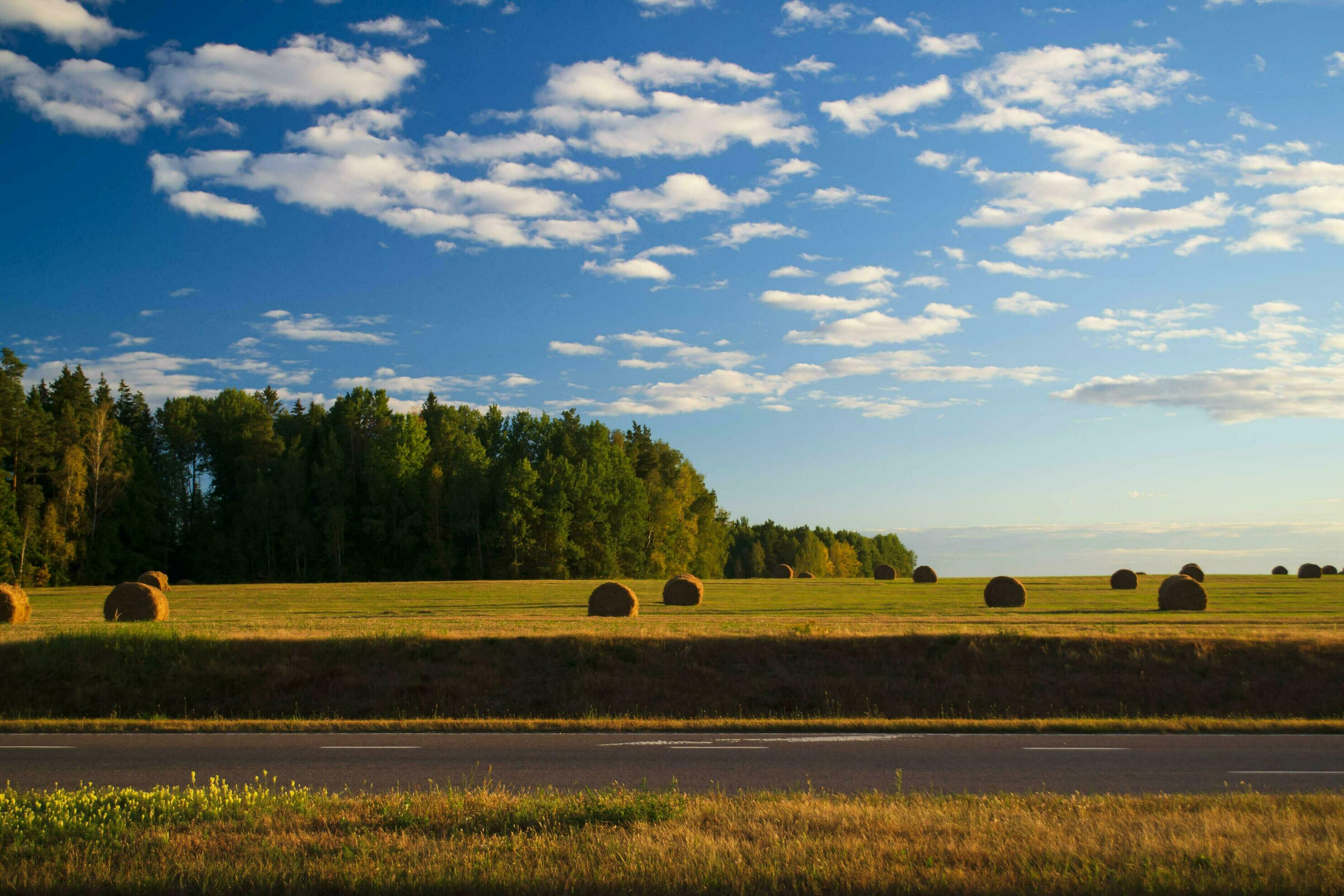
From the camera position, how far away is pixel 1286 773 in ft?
37.2

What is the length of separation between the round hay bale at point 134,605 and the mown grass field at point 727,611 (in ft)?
3.62

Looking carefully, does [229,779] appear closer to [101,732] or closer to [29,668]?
[101,732]

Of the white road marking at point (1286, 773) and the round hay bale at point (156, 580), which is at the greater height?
the white road marking at point (1286, 773)

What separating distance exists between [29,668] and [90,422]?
6170cm

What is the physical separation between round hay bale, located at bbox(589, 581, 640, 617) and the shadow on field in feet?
A: 42.6

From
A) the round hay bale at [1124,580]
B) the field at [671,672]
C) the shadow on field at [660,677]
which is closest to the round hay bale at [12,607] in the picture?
the field at [671,672]

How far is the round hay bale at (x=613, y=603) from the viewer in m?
37.0

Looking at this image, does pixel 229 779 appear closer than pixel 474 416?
Yes

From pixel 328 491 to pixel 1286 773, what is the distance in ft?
283

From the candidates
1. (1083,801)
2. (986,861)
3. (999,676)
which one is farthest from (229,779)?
(999,676)

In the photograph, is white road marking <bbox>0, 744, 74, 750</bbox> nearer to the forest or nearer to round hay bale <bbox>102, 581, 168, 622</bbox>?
round hay bale <bbox>102, 581, 168, 622</bbox>

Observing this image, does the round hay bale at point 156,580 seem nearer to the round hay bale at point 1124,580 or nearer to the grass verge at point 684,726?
the grass verge at point 684,726

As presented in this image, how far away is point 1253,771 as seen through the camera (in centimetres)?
1145

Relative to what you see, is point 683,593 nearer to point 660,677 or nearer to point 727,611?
point 727,611
